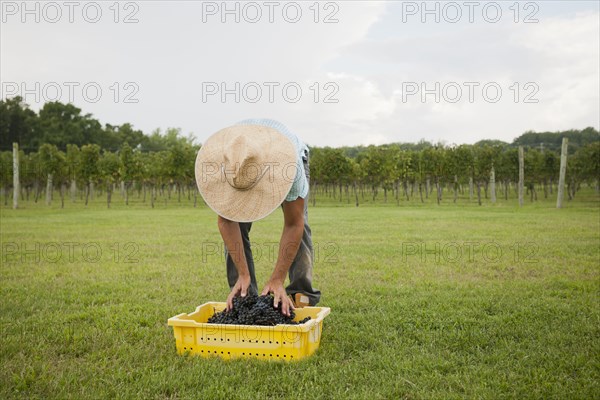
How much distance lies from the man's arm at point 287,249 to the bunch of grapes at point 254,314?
3.0 inches

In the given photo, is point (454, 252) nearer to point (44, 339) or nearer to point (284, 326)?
point (284, 326)

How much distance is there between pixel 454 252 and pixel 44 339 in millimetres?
8419

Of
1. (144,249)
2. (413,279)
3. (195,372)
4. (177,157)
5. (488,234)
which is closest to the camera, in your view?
(195,372)

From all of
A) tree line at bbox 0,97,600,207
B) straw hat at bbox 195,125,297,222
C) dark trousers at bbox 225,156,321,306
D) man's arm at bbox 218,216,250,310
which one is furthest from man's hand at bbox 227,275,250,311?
tree line at bbox 0,97,600,207

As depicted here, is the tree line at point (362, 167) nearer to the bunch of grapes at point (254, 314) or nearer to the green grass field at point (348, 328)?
the green grass field at point (348, 328)

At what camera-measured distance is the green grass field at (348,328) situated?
3.57 m

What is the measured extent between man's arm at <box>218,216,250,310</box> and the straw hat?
438 millimetres

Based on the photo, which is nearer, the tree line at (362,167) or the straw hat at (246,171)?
the straw hat at (246,171)

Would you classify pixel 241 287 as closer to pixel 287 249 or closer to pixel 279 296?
pixel 279 296

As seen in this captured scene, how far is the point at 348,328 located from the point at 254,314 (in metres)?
1.11

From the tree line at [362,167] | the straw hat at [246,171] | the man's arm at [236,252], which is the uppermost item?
the tree line at [362,167]

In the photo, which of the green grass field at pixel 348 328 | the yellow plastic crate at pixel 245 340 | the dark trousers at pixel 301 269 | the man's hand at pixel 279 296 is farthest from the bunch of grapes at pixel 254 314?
the dark trousers at pixel 301 269

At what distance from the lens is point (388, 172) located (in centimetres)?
4728

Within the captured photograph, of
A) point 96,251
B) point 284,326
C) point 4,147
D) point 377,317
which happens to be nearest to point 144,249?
point 96,251
